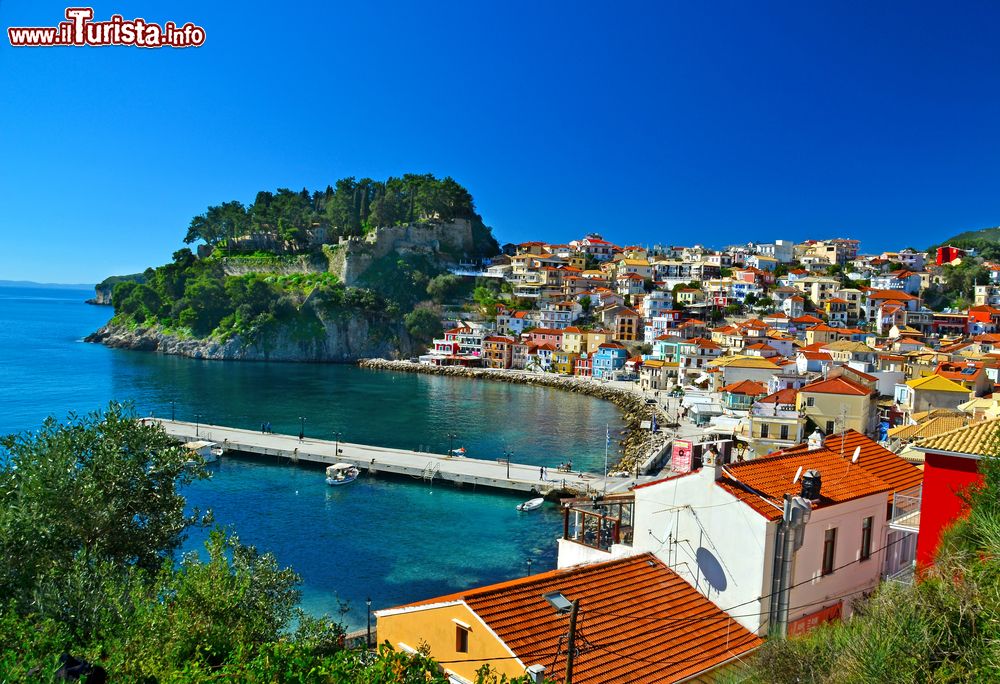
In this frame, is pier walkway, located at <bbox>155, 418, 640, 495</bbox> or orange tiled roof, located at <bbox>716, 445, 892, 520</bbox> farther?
pier walkway, located at <bbox>155, 418, 640, 495</bbox>

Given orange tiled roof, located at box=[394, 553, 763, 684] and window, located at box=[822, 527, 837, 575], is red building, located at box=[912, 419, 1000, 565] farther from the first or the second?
orange tiled roof, located at box=[394, 553, 763, 684]

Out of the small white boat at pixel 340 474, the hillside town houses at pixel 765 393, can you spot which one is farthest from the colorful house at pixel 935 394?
the small white boat at pixel 340 474

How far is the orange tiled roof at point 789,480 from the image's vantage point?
354 inches

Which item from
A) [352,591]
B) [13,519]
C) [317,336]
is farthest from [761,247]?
[13,519]

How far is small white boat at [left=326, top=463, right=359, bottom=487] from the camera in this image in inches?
1081

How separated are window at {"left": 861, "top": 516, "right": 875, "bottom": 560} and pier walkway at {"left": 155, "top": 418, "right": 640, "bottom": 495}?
48.9 feet

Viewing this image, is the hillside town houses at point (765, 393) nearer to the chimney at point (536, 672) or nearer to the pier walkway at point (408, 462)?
the chimney at point (536, 672)

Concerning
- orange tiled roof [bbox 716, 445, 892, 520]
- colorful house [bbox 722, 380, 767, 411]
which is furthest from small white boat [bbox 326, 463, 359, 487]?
colorful house [bbox 722, 380, 767, 411]

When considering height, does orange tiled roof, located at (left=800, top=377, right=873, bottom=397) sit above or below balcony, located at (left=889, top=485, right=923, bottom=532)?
below

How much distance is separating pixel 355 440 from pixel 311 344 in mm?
43084

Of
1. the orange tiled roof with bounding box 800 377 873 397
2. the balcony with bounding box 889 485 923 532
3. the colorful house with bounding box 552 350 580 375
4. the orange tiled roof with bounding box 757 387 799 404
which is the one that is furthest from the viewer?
the colorful house with bounding box 552 350 580 375

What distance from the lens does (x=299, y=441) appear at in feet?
109

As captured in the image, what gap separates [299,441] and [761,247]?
3596 inches

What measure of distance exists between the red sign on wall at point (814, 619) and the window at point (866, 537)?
878mm
